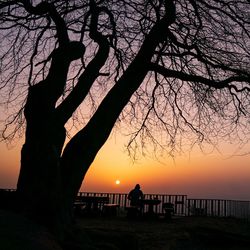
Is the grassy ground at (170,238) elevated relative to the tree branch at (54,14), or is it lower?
lower

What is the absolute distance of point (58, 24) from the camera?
10016 millimetres

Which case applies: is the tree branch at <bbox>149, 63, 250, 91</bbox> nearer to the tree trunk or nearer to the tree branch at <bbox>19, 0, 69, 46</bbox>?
the tree branch at <bbox>19, 0, 69, 46</bbox>

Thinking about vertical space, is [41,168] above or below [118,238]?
above

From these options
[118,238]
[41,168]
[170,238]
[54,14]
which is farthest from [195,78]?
[170,238]

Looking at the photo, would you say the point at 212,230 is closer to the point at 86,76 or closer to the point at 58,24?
Result: the point at 86,76

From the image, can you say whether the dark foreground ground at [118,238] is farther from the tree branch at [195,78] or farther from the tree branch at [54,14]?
the tree branch at [54,14]

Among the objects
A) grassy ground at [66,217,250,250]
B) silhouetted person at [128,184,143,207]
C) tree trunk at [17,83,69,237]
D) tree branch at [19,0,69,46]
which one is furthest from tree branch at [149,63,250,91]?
silhouetted person at [128,184,143,207]

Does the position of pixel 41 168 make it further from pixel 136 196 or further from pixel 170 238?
pixel 136 196

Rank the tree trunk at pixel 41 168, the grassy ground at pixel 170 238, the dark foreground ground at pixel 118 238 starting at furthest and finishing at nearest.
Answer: the grassy ground at pixel 170 238 < the tree trunk at pixel 41 168 < the dark foreground ground at pixel 118 238

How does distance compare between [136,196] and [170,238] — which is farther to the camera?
[136,196]

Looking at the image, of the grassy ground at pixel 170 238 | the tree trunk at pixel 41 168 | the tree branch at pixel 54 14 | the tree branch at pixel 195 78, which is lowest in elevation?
the grassy ground at pixel 170 238

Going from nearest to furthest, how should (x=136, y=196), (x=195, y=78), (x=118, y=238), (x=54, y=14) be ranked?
(x=118, y=238), (x=54, y=14), (x=195, y=78), (x=136, y=196)

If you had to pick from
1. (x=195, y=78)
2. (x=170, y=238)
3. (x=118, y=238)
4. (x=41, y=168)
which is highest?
(x=195, y=78)

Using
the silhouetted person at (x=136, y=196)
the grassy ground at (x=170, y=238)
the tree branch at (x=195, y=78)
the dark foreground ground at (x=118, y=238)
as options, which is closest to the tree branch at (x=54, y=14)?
the tree branch at (x=195, y=78)
